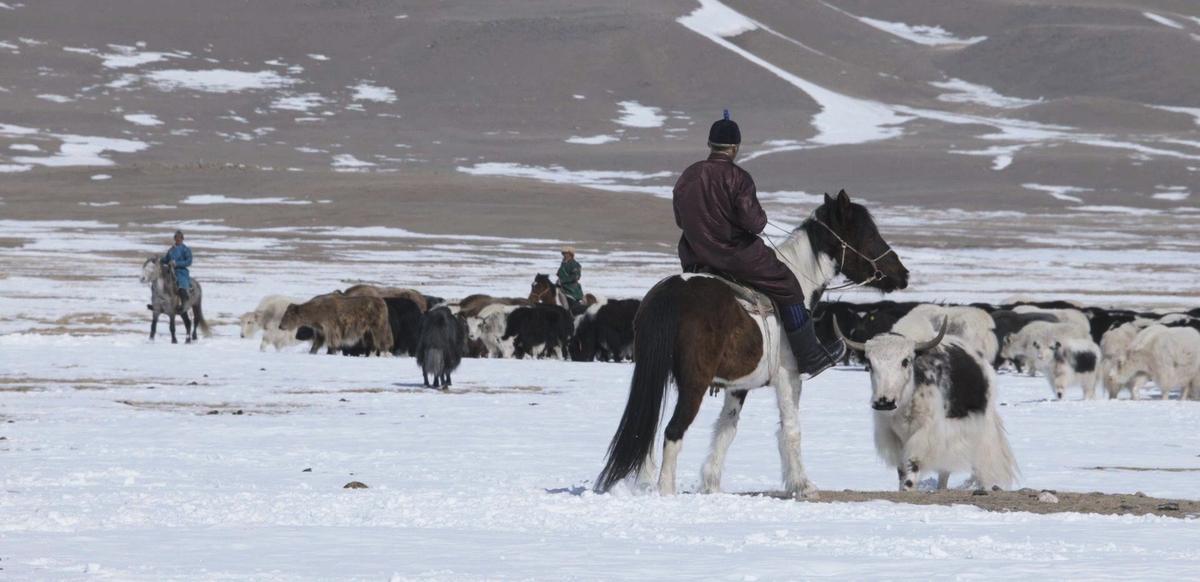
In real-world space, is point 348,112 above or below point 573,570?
above

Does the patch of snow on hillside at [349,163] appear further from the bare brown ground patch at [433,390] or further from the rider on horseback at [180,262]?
the bare brown ground patch at [433,390]

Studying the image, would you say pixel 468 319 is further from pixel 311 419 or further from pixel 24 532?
pixel 24 532

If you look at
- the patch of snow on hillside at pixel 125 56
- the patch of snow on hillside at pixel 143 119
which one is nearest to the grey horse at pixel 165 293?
the patch of snow on hillside at pixel 143 119

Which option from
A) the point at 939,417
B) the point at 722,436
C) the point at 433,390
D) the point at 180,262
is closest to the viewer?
the point at 722,436

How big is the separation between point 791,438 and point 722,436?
0.99ft

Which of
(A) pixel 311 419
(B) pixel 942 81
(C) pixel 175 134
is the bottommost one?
(A) pixel 311 419

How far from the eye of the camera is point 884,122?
13025 cm

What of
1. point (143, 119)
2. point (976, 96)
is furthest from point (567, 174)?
point (976, 96)

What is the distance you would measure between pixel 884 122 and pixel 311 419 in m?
121

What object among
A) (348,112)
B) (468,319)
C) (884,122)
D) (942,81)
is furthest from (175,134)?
(468,319)

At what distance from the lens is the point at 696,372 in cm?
717

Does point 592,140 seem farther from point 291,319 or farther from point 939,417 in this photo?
point 939,417

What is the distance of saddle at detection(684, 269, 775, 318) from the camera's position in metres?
7.27

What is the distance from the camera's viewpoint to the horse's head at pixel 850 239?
774cm
